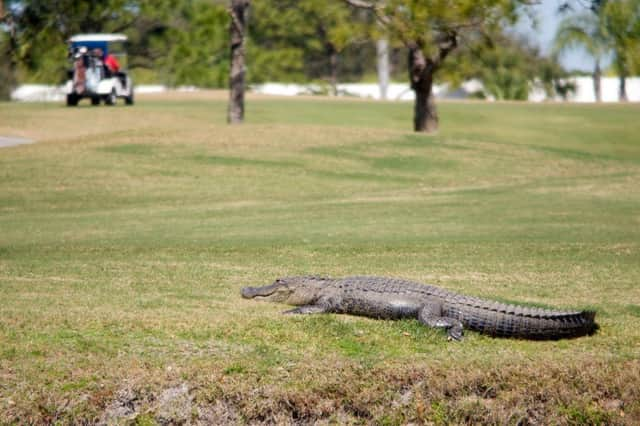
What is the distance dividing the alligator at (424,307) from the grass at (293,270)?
134 millimetres

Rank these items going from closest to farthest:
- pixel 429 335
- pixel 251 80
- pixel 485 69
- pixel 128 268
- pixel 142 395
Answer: pixel 142 395, pixel 429 335, pixel 128 268, pixel 485 69, pixel 251 80

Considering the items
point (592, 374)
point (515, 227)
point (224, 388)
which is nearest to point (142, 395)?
point (224, 388)

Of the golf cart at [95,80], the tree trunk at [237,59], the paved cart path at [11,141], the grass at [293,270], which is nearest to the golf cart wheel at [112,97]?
the golf cart at [95,80]

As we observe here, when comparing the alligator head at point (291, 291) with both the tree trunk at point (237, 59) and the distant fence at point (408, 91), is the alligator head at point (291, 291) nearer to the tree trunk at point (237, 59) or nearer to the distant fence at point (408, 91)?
the tree trunk at point (237, 59)

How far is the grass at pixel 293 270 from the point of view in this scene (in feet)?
26.1

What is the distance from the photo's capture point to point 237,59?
3108 centimetres

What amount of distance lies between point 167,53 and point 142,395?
56652mm

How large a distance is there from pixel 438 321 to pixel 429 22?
20.8m

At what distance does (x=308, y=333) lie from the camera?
884cm

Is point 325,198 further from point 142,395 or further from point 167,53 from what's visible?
point 167,53

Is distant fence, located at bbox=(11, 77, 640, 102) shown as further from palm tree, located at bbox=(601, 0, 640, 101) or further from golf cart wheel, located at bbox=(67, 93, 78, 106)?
palm tree, located at bbox=(601, 0, 640, 101)

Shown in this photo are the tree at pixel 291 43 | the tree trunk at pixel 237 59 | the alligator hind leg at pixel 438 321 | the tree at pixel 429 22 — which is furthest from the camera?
the tree at pixel 291 43

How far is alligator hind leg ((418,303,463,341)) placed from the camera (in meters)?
8.84

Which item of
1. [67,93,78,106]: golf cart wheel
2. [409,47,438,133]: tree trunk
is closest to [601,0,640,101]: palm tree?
[409,47,438,133]: tree trunk
